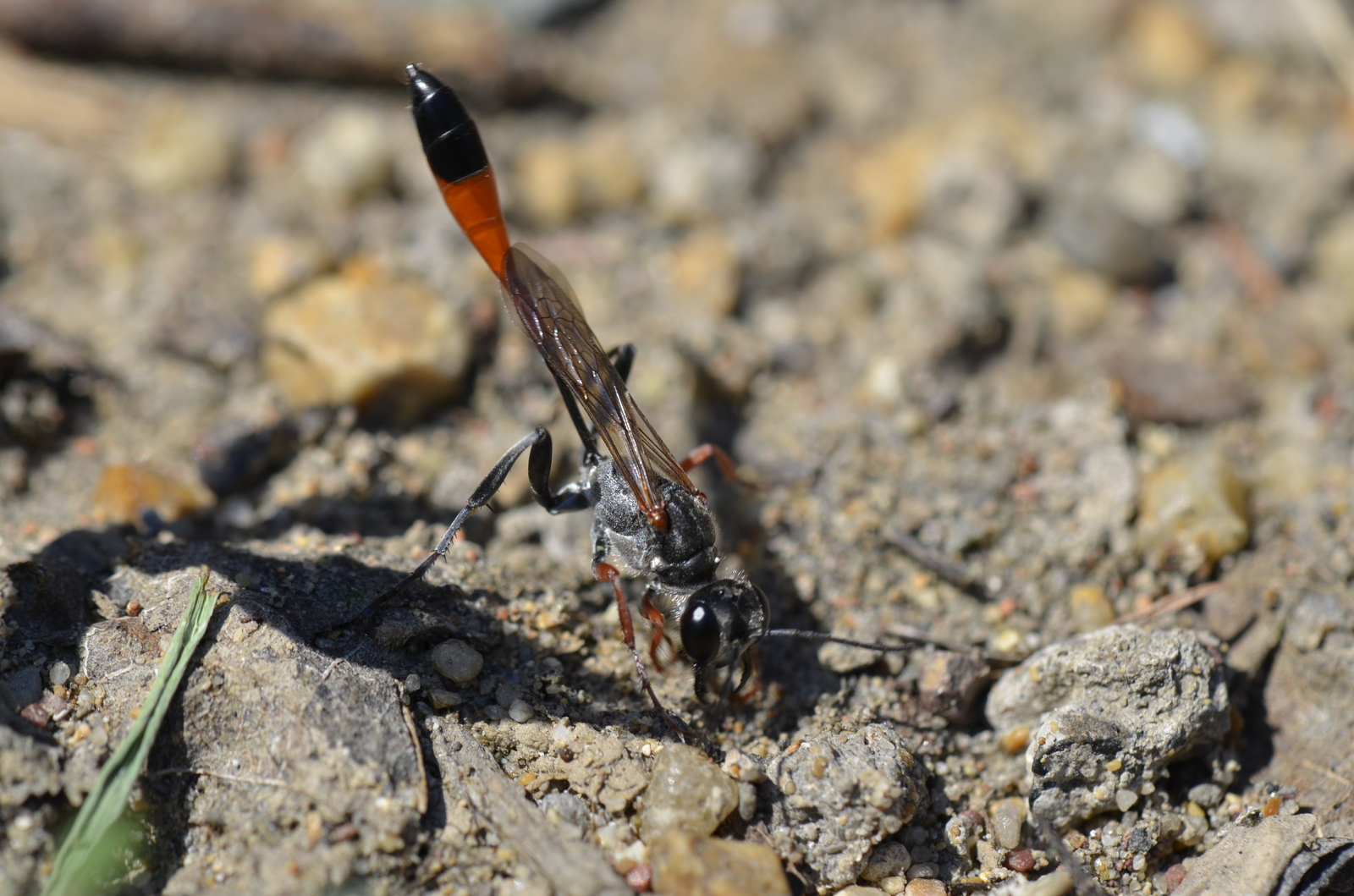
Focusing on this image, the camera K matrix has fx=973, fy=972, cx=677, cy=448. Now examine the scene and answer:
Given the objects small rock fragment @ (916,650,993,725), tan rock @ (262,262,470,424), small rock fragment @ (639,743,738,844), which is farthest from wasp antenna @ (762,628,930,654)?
tan rock @ (262,262,470,424)

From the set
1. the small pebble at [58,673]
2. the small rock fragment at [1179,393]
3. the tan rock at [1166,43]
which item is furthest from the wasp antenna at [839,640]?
the tan rock at [1166,43]

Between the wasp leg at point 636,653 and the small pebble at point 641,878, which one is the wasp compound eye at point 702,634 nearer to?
the wasp leg at point 636,653

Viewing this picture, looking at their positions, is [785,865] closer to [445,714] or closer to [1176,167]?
[445,714]

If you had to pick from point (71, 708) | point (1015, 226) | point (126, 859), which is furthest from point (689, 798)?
point (1015, 226)

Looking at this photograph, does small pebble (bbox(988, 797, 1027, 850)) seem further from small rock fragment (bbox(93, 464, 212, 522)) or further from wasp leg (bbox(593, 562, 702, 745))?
small rock fragment (bbox(93, 464, 212, 522))

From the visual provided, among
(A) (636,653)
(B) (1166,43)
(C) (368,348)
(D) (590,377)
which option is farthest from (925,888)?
(B) (1166,43)
